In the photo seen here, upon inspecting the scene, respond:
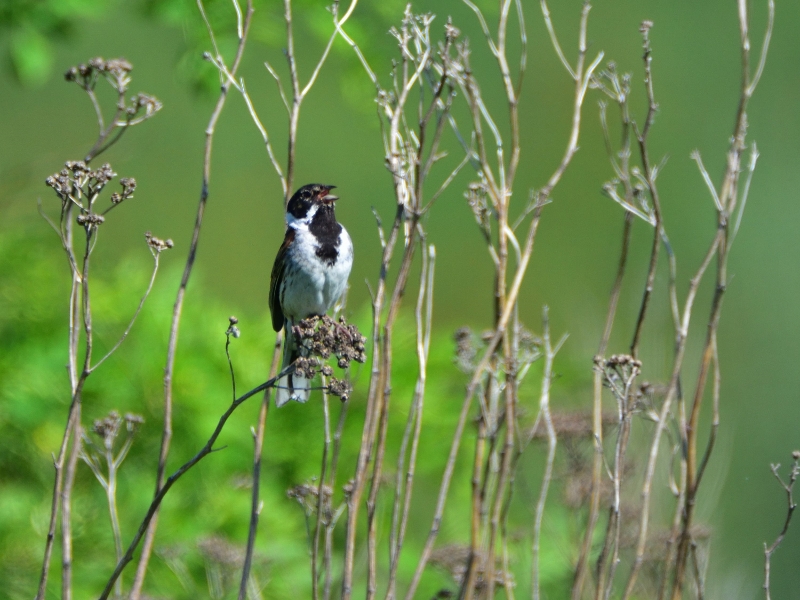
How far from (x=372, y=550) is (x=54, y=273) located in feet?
13.1

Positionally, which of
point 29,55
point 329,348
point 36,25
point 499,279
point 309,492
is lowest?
point 309,492

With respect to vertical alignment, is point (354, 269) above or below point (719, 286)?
above

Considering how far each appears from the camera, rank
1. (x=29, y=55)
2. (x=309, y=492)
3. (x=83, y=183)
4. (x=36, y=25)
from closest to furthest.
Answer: (x=83, y=183) < (x=309, y=492) < (x=29, y=55) < (x=36, y=25)

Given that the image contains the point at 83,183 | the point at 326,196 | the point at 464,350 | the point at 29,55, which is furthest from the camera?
the point at 29,55

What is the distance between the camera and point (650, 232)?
10445mm

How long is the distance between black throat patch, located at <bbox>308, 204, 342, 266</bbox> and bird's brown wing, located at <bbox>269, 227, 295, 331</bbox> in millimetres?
92

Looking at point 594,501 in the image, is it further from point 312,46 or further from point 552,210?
point 312,46

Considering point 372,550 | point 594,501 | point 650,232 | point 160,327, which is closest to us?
point 372,550

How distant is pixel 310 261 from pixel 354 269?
16.5 feet

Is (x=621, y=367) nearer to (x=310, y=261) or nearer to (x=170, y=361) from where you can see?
(x=170, y=361)

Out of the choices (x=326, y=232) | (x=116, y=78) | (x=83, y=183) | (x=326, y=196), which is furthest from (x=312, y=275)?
(x=83, y=183)

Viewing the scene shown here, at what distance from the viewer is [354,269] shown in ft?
27.2

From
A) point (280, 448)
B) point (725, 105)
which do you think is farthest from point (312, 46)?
point (280, 448)

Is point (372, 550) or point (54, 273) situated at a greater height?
point (54, 273)
